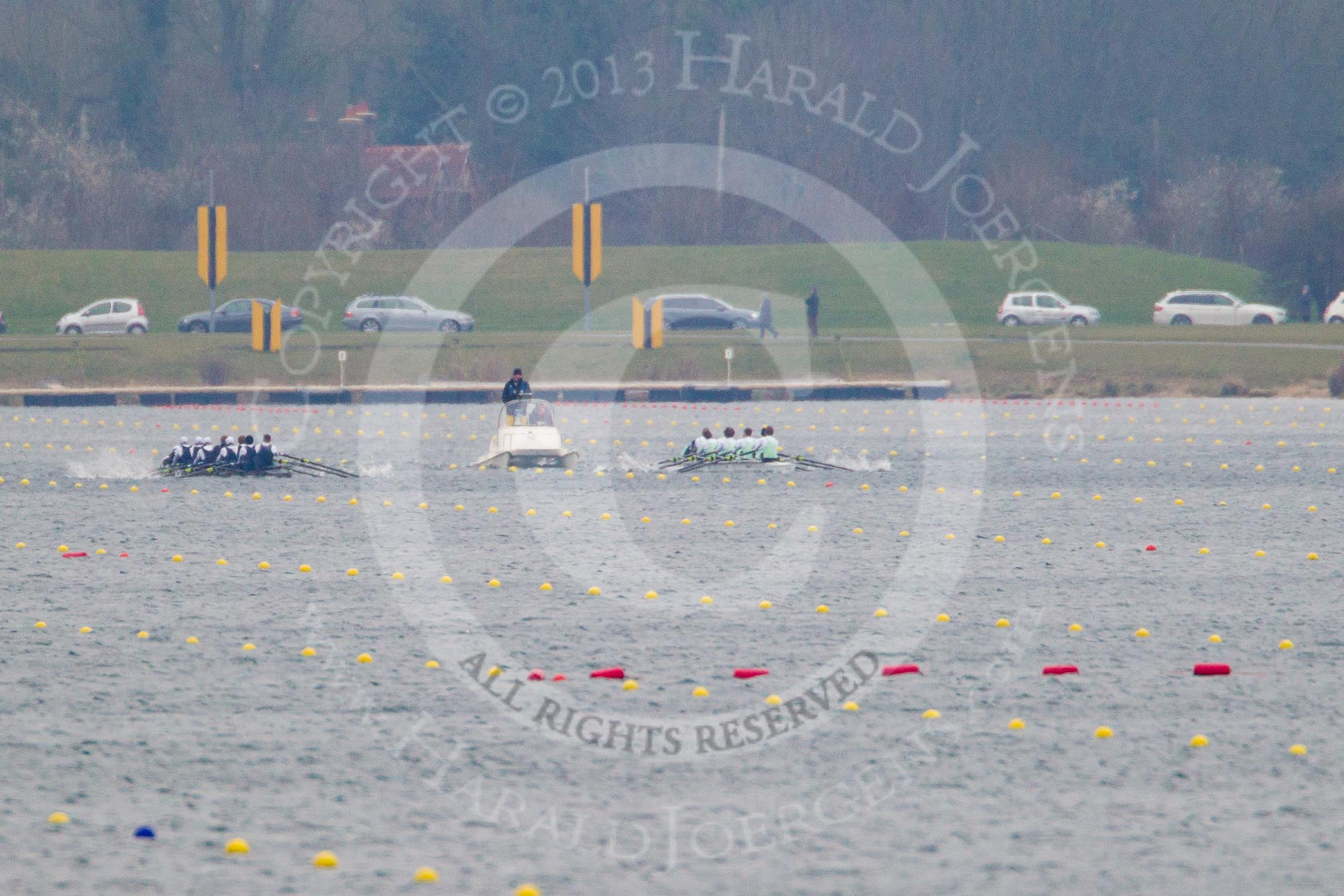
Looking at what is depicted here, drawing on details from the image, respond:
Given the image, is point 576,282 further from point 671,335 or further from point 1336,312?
point 1336,312

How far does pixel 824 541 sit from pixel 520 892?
33.0 feet

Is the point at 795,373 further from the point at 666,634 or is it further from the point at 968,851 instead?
the point at 968,851

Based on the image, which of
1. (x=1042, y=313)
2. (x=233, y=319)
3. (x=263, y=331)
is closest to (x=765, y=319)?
(x=1042, y=313)

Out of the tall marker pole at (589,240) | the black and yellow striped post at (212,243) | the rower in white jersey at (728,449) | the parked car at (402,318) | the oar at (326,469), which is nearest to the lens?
the oar at (326,469)

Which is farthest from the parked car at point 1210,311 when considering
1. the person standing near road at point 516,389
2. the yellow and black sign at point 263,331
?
the person standing near road at point 516,389

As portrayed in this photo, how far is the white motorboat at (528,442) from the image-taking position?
2400 centimetres

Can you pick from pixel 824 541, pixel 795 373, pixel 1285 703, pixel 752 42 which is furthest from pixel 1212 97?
pixel 1285 703

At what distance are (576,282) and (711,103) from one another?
14734 millimetres

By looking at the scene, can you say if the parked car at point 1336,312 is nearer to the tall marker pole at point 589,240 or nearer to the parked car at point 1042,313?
the parked car at point 1042,313

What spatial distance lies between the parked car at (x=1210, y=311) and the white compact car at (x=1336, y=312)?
177cm

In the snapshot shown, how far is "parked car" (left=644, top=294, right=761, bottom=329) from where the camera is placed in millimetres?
52062

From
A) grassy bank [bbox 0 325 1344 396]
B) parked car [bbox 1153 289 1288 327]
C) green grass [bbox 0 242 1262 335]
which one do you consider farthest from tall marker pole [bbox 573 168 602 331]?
parked car [bbox 1153 289 1288 327]

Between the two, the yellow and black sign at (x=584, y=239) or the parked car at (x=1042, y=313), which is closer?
the yellow and black sign at (x=584, y=239)

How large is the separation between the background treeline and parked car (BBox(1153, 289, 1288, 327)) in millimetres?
5554
